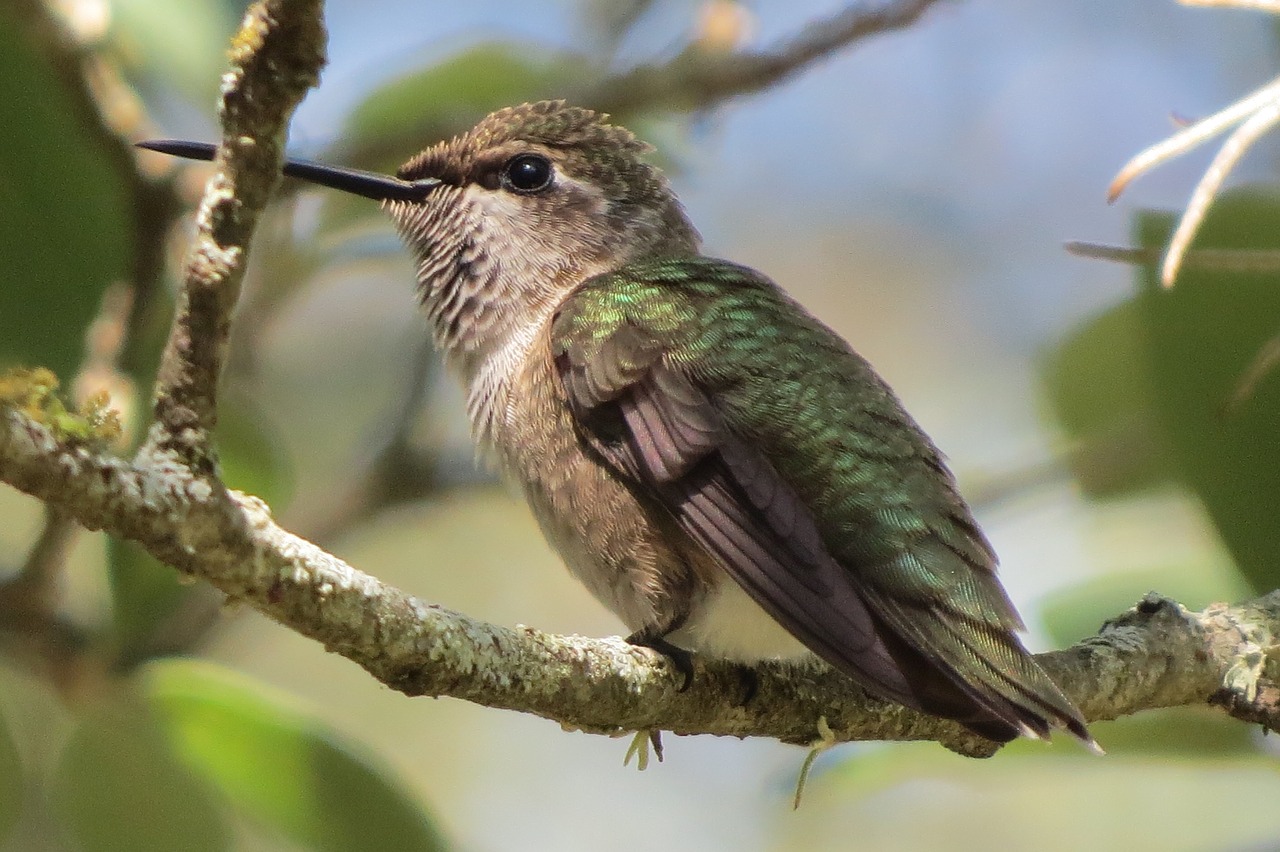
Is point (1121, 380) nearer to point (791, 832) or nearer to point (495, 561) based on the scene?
point (791, 832)

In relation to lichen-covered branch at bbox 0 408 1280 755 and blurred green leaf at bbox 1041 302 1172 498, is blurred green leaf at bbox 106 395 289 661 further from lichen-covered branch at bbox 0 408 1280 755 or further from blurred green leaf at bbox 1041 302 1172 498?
blurred green leaf at bbox 1041 302 1172 498

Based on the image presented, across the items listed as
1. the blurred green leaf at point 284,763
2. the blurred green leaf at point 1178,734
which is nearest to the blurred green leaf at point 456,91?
the blurred green leaf at point 284,763

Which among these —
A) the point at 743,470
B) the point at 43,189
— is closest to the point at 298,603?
the point at 743,470

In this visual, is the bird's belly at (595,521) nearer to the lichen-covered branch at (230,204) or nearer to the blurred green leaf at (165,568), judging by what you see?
the blurred green leaf at (165,568)

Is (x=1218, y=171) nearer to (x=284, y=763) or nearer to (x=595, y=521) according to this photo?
(x=595, y=521)

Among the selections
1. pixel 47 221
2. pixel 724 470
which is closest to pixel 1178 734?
pixel 724 470
